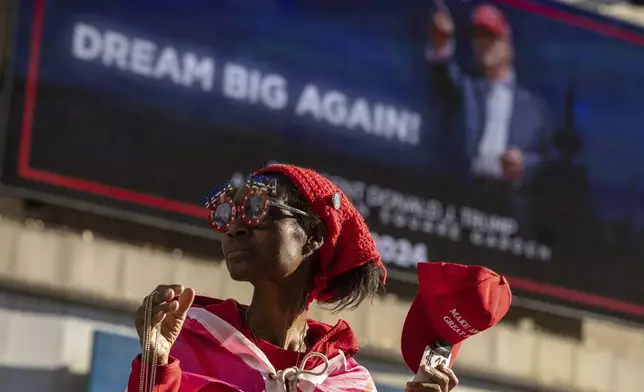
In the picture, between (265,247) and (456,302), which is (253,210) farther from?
(456,302)

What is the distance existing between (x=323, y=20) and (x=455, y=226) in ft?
5.42

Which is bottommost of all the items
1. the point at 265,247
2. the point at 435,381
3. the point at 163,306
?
the point at 435,381

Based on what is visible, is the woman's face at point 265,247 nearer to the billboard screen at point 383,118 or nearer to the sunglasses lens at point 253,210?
the sunglasses lens at point 253,210

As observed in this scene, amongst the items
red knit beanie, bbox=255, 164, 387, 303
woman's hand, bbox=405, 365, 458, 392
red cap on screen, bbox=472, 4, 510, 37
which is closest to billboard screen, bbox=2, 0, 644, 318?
red cap on screen, bbox=472, 4, 510, 37

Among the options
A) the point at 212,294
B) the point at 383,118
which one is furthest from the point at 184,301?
the point at 383,118

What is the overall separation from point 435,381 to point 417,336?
22 cm

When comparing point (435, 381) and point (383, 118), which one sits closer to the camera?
point (435, 381)

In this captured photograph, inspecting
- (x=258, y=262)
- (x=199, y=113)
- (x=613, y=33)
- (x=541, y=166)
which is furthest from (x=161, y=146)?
(x=258, y=262)

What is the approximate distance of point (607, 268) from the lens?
11617mm

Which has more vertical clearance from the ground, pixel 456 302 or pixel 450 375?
pixel 456 302

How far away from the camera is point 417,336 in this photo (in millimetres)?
4125

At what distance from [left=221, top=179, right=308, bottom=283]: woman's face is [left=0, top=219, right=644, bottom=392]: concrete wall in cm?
527

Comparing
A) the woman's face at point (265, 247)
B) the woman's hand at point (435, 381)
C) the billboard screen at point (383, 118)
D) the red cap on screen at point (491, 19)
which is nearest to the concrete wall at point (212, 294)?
the billboard screen at point (383, 118)

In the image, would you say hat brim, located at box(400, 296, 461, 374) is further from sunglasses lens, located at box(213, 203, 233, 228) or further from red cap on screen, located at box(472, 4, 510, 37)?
red cap on screen, located at box(472, 4, 510, 37)
